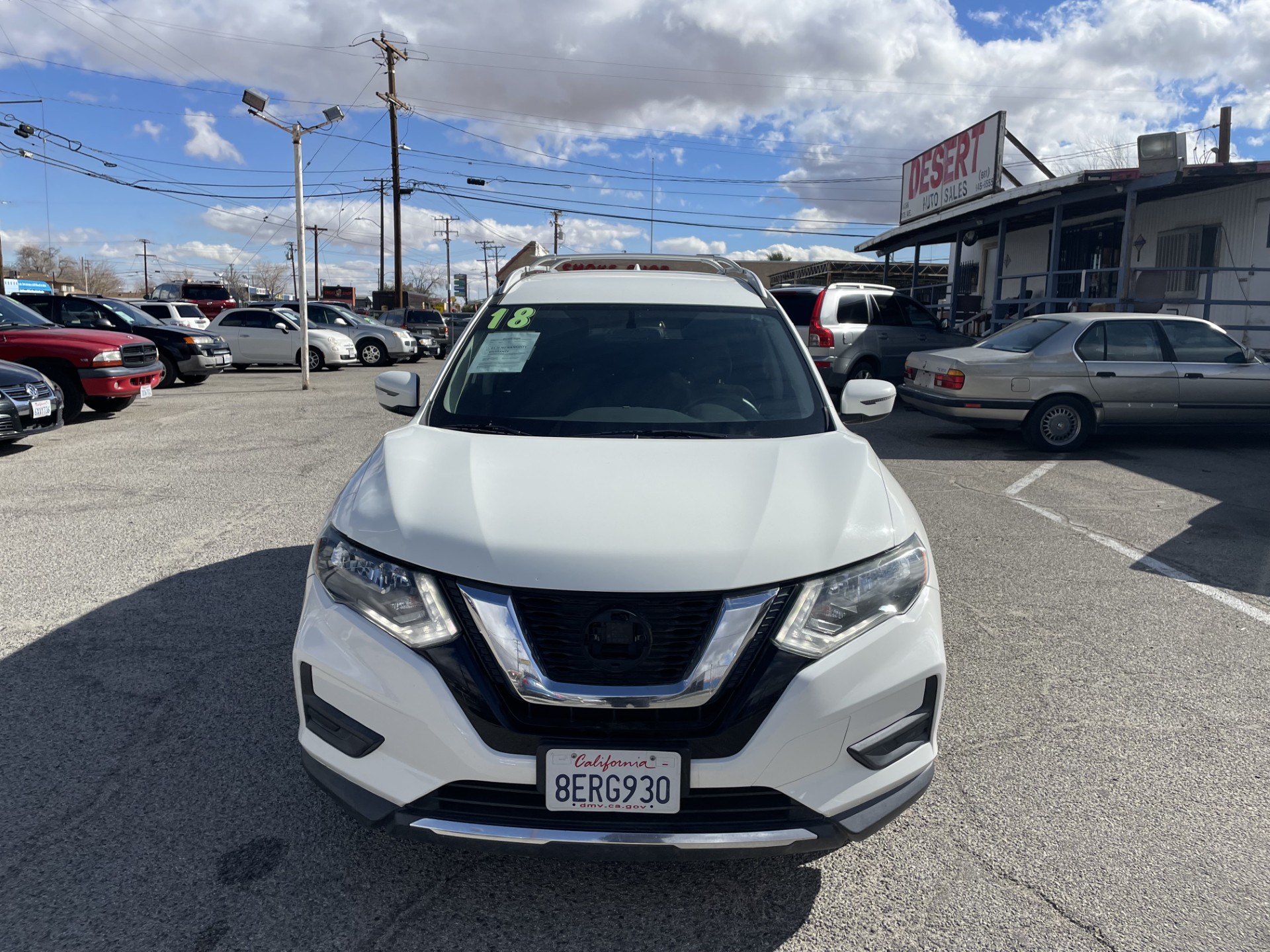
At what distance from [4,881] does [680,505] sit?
2193 mm

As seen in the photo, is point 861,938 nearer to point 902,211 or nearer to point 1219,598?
point 1219,598

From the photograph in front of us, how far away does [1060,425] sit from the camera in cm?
1045

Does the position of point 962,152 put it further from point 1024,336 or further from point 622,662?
point 622,662

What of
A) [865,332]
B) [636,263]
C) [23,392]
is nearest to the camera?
[636,263]

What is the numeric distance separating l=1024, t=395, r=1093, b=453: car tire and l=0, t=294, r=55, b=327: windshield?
41.9ft

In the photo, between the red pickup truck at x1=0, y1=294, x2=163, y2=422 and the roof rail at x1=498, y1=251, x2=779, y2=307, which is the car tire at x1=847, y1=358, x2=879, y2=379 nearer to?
the roof rail at x1=498, y1=251, x2=779, y2=307

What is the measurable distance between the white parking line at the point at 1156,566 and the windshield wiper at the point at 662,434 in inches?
145

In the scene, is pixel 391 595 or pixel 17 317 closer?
pixel 391 595

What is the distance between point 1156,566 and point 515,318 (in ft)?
15.2

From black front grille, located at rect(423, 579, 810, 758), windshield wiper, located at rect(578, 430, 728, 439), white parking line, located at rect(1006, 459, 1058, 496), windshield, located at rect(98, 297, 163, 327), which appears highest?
windshield, located at rect(98, 297, 163, 327)

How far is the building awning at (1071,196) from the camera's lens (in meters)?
13.6

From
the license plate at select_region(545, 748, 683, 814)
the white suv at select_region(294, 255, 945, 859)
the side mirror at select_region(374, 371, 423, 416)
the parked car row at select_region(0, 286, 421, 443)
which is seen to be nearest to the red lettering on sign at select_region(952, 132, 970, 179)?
the parked car row at select_region(0, 286, 421, 443)

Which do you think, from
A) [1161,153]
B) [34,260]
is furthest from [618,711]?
[34,260]

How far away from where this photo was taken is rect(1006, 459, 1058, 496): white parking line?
27.5 feet
